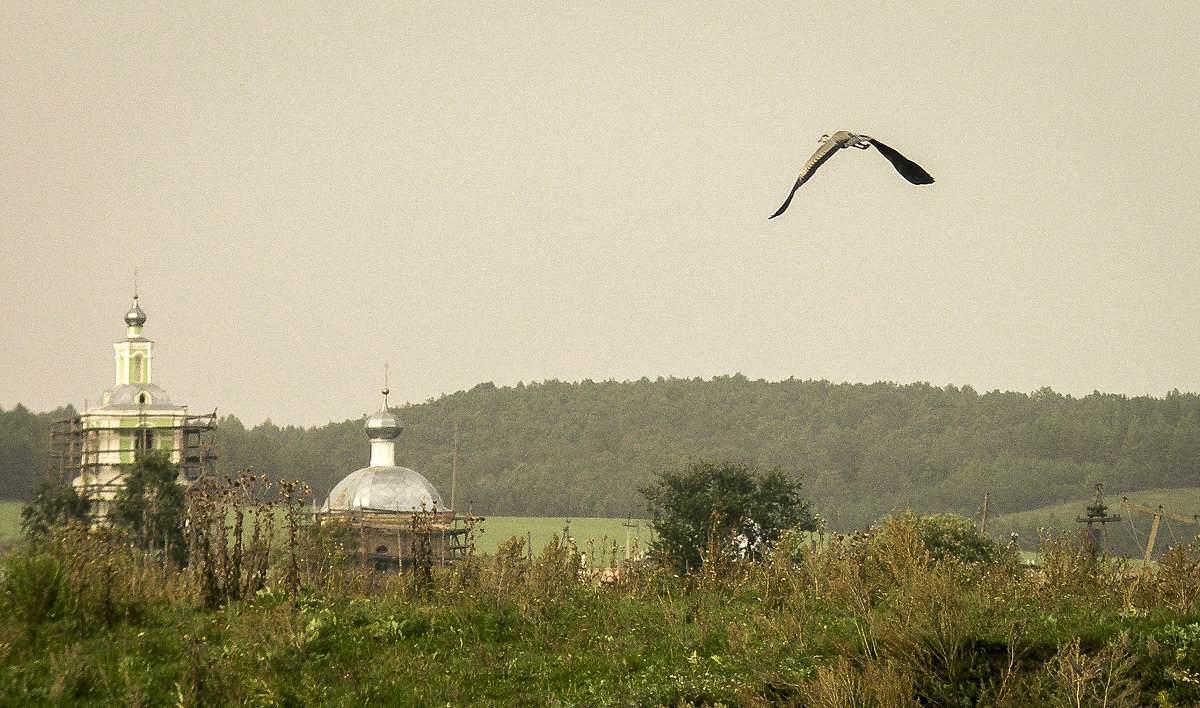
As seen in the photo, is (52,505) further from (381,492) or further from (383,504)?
(381,492)

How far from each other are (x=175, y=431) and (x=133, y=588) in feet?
220

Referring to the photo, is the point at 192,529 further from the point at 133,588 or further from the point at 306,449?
the point at 306,449

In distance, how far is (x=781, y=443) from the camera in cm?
14888

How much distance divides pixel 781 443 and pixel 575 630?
139985 millimetres

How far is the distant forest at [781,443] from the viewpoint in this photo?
13112cm

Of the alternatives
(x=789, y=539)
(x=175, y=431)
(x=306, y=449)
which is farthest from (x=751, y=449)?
(x=789, y=539)

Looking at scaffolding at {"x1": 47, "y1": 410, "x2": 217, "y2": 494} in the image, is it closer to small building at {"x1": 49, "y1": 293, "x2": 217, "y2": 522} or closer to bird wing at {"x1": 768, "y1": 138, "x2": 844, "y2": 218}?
small building at {"x1": 49, "y1": 293, "x2": 217, "y2": 522}

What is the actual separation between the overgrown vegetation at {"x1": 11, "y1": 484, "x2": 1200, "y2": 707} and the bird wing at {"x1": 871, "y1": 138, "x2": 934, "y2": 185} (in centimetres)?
299

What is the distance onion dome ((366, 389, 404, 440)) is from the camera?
67812mm

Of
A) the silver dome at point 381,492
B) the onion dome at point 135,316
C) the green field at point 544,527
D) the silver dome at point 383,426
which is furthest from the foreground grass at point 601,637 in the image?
the green field at point 544,527

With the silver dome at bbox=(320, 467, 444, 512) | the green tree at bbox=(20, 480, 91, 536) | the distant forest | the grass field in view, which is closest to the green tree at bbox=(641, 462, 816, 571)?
the silver dome at bbox=(320, 467, 444, 512)

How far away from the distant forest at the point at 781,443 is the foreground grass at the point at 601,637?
109 m

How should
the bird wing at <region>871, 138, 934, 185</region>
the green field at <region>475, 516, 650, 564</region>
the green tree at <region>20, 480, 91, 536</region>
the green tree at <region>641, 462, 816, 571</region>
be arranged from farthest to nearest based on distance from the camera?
the green field at <region>475, 516, 650, 564</region> → the green tree at <region>20, 480, 91, 536</region> → the green tree at <region>641, 462, 816, 571</region> → the bird wing at <region>871, 138, 934, 185</region>

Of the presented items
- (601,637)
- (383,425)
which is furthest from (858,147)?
(383,425)
